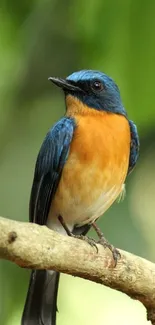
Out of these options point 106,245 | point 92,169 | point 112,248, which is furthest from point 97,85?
point 112,248

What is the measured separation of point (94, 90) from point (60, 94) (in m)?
0.81

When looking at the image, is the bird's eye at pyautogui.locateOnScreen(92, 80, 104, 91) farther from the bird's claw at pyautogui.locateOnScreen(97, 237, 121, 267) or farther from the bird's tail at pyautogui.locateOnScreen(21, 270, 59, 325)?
the bird's tail at pyautogui.locateOnScreen(21, 270, 59, 325)

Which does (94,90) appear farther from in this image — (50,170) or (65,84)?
(50,170)

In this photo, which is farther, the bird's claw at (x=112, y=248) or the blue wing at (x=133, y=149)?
the blue wing at (x=133, y=149)

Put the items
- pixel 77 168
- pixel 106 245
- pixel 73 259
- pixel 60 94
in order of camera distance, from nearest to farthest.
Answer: pixel 73 259 → pixel 106 245 → pixel 77 168 → pixel 60 94

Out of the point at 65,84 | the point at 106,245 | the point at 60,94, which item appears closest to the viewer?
the point at 106,245

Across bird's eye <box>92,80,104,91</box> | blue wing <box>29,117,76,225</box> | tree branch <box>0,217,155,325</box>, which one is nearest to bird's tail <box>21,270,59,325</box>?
blue wing <box>29,117,76,225</box>

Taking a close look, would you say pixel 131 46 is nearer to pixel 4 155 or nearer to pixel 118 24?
pixel 118 24

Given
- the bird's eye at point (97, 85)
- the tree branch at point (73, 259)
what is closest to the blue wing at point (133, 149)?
the bird's eye at point (97, 85)

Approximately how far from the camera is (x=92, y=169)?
383 centimetres

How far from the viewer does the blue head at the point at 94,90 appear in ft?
13.1

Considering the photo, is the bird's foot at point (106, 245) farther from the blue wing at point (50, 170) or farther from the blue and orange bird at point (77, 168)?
the blue wing at point (50, 170)

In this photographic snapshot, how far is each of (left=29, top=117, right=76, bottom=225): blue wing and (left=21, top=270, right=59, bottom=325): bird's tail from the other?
352 mm

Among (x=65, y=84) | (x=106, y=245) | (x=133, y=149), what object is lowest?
(x=106, y=245)
